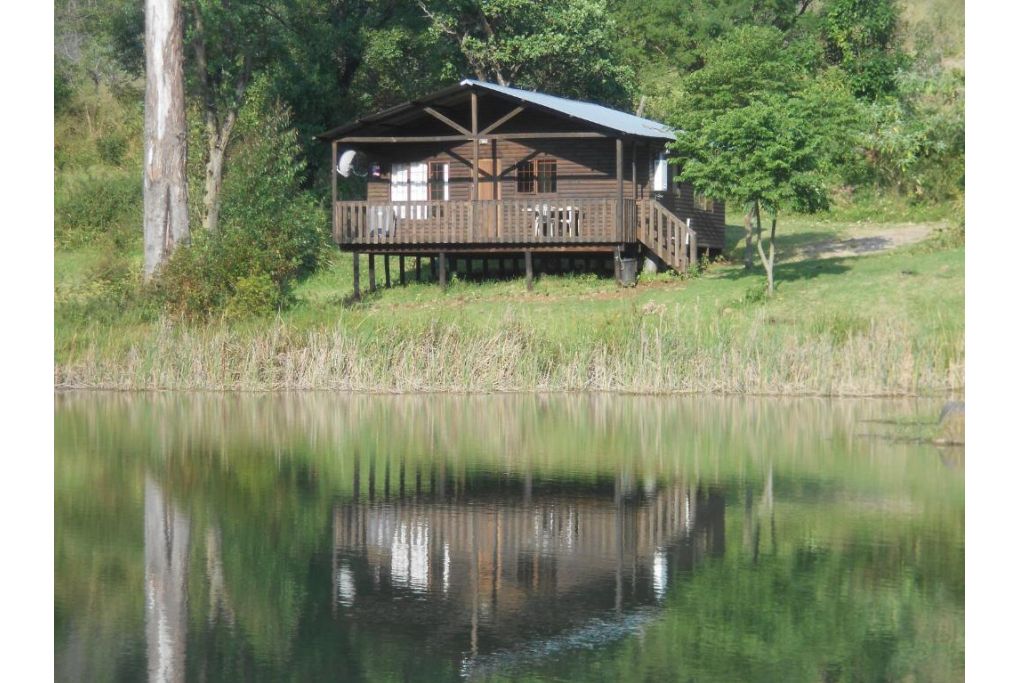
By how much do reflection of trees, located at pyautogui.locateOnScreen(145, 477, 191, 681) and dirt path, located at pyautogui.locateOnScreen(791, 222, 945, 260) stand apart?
25.4m

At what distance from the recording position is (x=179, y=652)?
9.68 m

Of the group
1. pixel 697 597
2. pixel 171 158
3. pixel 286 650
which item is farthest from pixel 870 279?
pixel 286 650

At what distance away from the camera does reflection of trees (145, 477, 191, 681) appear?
954cm

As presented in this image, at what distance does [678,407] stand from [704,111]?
45.4ft

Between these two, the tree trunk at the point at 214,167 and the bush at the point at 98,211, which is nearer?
the tree trunk at the point at 214,167

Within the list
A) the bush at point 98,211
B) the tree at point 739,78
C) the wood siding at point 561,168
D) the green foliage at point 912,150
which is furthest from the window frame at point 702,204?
the bush at point 98,211

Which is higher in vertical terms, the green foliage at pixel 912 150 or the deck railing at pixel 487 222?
the green foliage at pixel 912 150

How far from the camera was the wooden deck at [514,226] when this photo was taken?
110ft

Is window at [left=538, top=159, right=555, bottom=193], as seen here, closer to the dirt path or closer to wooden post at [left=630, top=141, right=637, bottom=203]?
wooden post at [left=630, top=141, right=637, bottom=203]

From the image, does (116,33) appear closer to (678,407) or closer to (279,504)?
(678,407)

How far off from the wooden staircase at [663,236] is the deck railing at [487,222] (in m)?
0.18

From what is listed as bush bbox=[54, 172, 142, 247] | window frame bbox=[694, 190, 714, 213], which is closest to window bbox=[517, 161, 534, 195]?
window frame bbox=[694, 190, 714, 213]

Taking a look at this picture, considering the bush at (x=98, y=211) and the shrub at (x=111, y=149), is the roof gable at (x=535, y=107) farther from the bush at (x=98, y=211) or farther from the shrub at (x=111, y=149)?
the shrub at (x=111, y=149)

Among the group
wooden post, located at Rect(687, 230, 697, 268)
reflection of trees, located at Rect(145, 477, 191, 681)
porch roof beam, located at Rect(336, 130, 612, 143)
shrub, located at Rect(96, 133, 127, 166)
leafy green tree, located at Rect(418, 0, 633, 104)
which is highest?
leafy green tree, located at Rect(418, 0, 633, 104)
